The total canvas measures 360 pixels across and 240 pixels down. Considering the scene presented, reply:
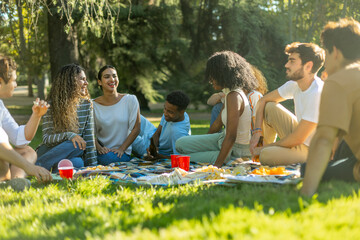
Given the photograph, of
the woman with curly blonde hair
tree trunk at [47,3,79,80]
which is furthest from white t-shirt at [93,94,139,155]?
tree trunk at [47,3,79,80]

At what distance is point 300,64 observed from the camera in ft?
15.3

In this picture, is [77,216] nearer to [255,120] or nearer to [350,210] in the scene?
[350,210]

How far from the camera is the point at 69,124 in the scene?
5.39 m

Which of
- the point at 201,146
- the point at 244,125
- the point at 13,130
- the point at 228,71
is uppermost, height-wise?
the point at 228,71

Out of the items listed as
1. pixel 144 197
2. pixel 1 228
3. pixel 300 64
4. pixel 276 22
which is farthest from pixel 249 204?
pixel 276 22

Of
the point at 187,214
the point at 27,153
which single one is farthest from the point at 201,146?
the point at 187,214

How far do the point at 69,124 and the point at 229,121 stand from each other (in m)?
1.99

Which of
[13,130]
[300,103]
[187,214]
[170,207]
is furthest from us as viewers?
[300,103]

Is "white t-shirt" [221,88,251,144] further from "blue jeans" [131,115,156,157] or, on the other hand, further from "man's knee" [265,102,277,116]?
"blue jeans" [131,115,156,157]

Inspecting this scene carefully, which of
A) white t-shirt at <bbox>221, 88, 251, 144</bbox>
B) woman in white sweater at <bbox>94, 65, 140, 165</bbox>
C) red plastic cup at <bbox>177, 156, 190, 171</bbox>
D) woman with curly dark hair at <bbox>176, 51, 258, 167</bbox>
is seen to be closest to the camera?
red plastic cup at <bbox>177, 156, 190, 171</bbox>

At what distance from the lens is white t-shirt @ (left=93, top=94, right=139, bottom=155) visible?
5.98 m

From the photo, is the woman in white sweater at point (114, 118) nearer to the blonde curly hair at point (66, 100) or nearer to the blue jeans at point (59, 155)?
the blonde curly hair at point (66, 100)

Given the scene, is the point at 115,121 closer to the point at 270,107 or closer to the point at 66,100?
the point at 66,100

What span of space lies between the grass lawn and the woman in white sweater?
86.9 inches
